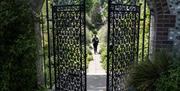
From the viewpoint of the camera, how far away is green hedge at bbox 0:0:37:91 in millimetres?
4785

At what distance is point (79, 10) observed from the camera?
5809 mm

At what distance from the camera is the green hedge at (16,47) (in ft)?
15.7

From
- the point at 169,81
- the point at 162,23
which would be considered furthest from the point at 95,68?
the point at 169,81

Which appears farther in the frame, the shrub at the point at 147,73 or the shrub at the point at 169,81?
the shrub at the point at 147,73

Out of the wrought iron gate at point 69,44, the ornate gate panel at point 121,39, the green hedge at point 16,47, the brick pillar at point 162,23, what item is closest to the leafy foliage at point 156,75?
the brick pillar at point 162,23

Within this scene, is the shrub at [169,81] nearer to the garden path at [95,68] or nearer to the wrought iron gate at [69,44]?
the wrought iron gate at [69,44]

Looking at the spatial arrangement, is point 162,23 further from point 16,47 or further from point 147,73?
point 16,47

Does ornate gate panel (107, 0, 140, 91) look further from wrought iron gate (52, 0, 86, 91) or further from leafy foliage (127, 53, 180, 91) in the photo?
leafy foliage (127, 53, 180, 91)

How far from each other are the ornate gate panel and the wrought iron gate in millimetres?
567

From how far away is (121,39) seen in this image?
6004 mm

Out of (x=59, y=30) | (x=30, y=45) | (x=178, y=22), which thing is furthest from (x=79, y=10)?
(x=178, y=22)

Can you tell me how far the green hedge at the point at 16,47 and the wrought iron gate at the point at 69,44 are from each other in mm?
1004

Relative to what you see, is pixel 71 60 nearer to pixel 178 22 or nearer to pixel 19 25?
pixel 19 25

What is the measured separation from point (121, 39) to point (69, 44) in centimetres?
108
